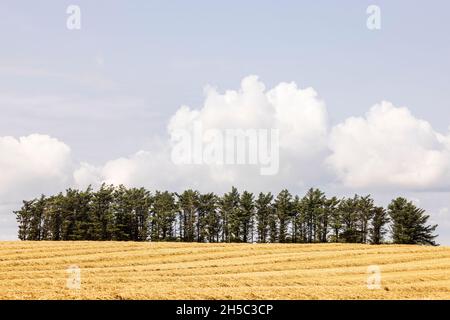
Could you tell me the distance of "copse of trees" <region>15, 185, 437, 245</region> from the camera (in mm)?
100500

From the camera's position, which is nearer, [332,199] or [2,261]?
[2,261]

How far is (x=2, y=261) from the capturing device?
157ft

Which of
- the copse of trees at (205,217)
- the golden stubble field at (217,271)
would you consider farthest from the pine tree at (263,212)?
the golden stubble field at (217,271)

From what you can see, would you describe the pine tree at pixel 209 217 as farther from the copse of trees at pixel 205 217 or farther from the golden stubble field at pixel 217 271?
the golden stubble field at pixel 217 271

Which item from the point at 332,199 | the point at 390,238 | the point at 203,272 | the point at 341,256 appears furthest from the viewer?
the point at 332,199

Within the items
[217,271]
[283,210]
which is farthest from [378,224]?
[217,271]

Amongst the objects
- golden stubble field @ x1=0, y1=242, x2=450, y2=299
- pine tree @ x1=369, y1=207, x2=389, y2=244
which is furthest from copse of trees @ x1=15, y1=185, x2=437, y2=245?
golden stubble field @ x1=0, y1=242, x2=450, y2=299

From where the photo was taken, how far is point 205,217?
108 metres

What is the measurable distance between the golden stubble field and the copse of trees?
37.3 meters

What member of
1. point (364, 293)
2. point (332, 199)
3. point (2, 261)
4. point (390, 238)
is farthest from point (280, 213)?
point (364, 293)

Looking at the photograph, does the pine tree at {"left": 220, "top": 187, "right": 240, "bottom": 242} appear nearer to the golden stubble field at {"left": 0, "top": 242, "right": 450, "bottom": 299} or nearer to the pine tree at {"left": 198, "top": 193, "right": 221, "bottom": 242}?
the pine tree at {"left": 198, "top": 193, "right": 221, "bottom": 242}

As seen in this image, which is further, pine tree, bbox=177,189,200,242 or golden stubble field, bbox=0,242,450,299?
pine tree, bbox=177,189,200,242
